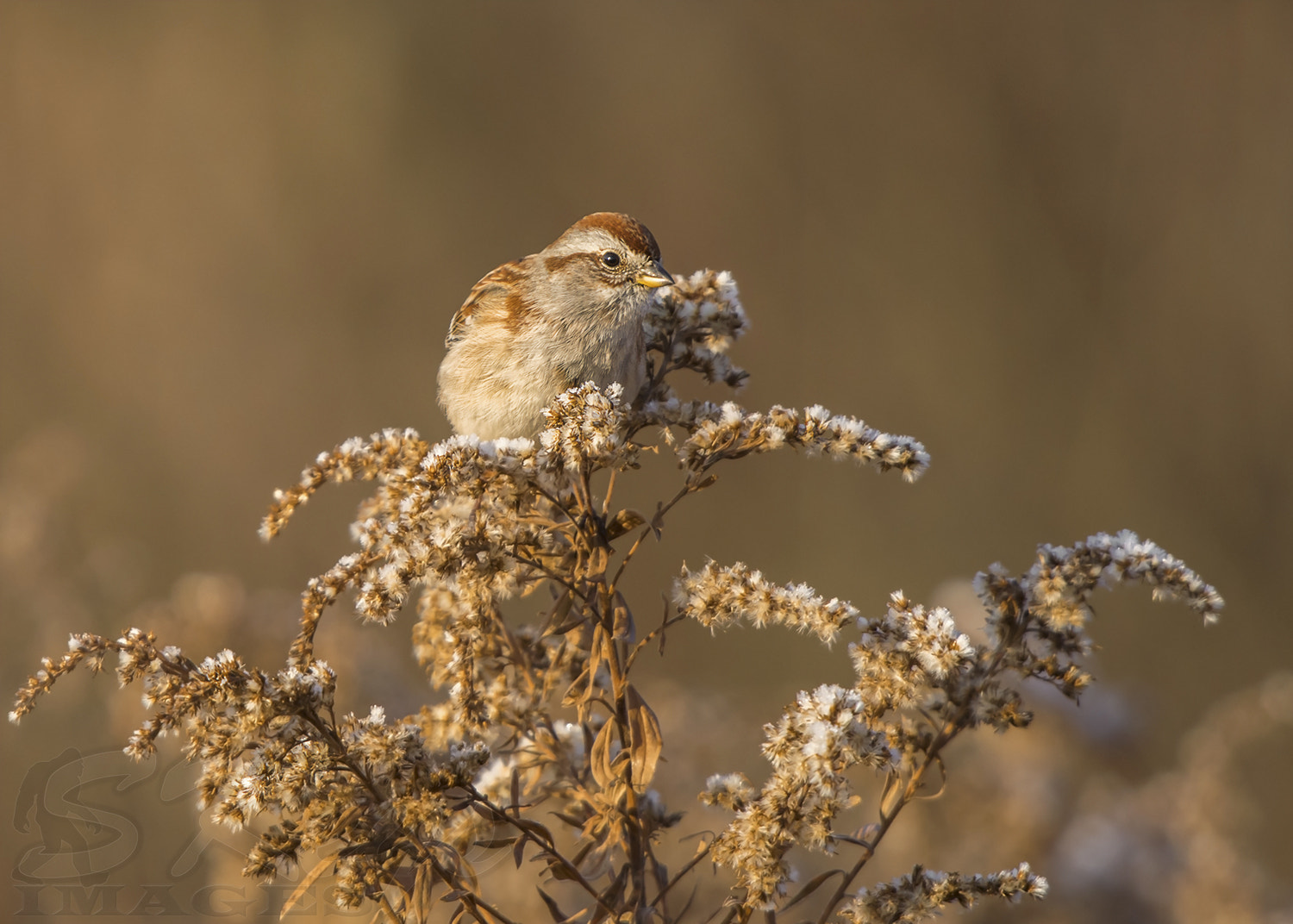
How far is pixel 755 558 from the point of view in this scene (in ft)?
18.9

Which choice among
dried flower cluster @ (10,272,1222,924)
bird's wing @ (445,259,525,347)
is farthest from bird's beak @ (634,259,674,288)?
dried flower cluster @ (10,272,1222,924)

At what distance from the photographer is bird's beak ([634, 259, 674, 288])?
2887 mm

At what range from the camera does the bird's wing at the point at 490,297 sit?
3.19 metres

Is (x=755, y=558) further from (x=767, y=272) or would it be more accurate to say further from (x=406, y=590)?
(x=406, y=590)

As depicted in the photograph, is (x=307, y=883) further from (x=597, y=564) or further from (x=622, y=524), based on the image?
(x=622, y=524)

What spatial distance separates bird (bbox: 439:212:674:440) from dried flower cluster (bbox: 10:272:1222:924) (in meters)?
0.78

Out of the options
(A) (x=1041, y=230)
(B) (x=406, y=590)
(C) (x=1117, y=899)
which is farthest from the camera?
(A) (x=1041, y=230)

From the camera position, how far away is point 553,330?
9.47 ft

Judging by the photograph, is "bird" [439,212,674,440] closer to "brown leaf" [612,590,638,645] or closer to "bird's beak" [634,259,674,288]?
"bird's beak" [634,259,674,288]

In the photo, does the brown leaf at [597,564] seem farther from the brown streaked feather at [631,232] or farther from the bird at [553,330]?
the brown streaked feather at [631,232]

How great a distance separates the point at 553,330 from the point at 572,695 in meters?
1.42

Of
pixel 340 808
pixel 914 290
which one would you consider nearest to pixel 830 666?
pixel 914 290

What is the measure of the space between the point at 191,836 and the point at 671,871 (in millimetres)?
1510

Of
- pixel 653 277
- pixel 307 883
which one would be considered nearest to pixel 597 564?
pixel 307 883
